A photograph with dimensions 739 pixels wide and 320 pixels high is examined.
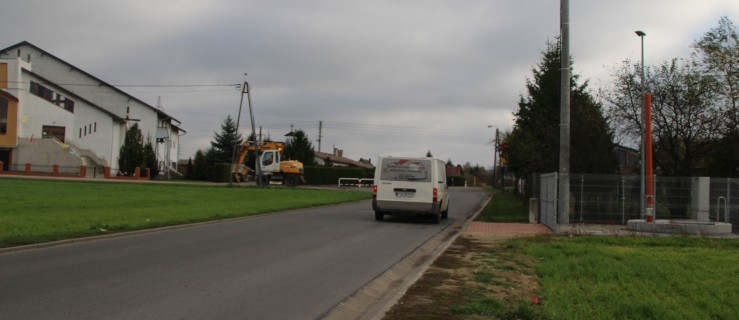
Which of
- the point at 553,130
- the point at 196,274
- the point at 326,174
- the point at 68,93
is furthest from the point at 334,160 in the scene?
the point at 196,274

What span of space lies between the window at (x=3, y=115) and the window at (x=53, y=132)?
3503 mm

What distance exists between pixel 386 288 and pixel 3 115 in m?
62.8

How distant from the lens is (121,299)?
6668 mm

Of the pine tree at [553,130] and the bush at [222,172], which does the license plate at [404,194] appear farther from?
the bush at [222,172]

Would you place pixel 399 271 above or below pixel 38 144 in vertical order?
below

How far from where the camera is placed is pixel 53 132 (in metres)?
61.8

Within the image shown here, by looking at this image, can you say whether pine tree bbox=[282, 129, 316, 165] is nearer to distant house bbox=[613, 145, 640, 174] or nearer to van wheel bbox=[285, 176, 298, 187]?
van wheel bbox=[285, 176, 298, 187]

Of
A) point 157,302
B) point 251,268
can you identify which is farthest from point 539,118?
point 157,302

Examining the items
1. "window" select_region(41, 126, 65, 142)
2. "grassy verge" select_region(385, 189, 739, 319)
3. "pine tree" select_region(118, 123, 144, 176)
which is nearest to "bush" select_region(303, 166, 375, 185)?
"pine tree" select_region(118, 123, 144, 176)

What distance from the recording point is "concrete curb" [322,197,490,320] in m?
6.36

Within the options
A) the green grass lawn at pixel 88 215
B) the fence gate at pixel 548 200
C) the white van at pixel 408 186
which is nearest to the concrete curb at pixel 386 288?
the fence gate at pixel 548 200

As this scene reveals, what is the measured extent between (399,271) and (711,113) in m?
18.5

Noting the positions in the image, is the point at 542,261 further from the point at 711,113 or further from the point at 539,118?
the point at 539,118

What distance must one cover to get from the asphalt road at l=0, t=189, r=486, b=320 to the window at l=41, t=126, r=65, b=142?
180ft
